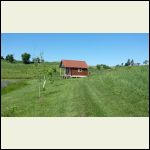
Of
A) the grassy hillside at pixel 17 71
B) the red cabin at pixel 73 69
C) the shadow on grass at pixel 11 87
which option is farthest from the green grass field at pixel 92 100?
the red cabin at pixel 73 69

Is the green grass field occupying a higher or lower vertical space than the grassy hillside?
lower

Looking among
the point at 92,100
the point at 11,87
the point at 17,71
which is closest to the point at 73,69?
the point at 17,71

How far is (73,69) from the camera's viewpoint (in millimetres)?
36875

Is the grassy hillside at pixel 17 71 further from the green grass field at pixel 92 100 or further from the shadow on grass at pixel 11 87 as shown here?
the green grass field at pixel 92 100

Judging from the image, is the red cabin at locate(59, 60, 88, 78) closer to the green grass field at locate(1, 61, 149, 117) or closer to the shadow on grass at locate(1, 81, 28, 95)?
the shadow on grass at locate(1, 81, 28, 95)

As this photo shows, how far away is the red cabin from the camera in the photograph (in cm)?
3428

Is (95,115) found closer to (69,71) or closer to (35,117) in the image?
(35,117)

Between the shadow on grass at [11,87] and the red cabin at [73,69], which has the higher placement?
the red cabin at [73,69]

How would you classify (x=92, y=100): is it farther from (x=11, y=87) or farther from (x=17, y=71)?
(x=17, y=71)

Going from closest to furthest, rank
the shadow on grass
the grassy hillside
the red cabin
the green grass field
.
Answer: the green grass field < the shadow on grass < the grassy hillside < the red cabin

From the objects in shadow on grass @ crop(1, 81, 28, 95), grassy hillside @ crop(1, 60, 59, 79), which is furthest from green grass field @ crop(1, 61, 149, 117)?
grassy hillside @ crop(1, 60, 59, 79)

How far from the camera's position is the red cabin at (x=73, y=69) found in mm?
34281

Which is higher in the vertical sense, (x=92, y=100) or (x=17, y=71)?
(x=17, y=71)

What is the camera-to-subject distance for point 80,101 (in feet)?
59.9
